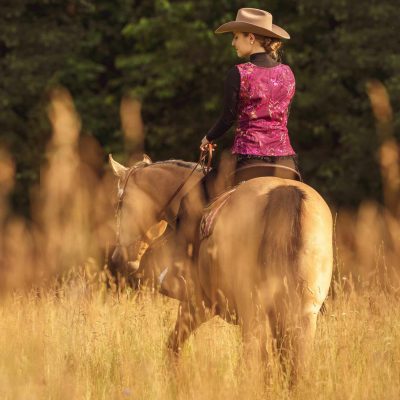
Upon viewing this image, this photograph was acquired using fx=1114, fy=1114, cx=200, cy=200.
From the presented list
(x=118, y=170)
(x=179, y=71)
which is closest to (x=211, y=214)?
(x=118, y=170)

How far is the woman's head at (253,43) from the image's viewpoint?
7.20 m

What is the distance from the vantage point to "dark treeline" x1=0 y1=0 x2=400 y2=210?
2000cm

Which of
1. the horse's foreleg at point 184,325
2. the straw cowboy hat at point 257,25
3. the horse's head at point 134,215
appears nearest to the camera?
the straw cowboy hat at point 257,25

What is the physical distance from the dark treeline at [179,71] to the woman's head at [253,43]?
12.2 metres

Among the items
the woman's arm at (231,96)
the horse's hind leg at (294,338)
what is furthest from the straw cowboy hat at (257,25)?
the horse's hind leg at (294,338)

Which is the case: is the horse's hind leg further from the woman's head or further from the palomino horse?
the woman's head

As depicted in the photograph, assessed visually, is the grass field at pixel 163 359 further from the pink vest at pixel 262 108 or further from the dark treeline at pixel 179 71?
the dark treeline at pixel 179 71

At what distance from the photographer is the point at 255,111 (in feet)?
23.2

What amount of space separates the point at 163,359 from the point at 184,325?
267 millimetres

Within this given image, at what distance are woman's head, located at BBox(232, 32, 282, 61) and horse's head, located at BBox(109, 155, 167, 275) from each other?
1.26 m

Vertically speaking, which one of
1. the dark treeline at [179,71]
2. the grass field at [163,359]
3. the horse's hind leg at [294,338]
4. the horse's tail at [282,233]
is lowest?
the dark treeline at [179,71]

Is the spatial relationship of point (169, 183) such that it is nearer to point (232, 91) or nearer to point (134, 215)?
point (134, 215)

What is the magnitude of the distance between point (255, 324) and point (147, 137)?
55.4 ft

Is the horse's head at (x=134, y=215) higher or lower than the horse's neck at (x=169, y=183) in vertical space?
lower
